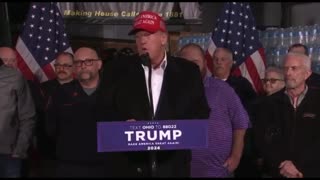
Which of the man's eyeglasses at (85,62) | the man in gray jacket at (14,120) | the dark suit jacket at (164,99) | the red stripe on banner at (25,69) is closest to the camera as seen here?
the dark suit jacket at (164,99)

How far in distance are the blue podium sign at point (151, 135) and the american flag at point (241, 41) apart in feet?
12.1

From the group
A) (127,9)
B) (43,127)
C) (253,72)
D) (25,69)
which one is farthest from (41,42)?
(253,72)

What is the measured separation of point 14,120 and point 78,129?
686mm

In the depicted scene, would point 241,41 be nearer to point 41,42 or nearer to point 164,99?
point 41,42

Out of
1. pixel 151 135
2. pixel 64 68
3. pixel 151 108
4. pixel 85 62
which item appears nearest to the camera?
pixel 151 135

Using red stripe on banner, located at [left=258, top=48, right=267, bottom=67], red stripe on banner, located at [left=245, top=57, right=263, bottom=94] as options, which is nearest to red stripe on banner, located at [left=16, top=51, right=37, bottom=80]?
red stripe on banner, located at [left=245, top=57, right=263, bottom=94]

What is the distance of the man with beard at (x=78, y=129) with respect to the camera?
15.7 feet

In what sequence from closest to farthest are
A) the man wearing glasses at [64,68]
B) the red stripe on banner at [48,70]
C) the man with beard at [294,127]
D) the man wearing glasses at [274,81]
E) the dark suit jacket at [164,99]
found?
the dark suit jacket at [164,99] → the man with beard at [294,127] → the man wearing glasses at [274,81] → the man wearing glasses at [64,68] → the red stripe on banner at [48,70]

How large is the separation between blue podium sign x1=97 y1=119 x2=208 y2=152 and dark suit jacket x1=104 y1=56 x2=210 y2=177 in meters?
0.15

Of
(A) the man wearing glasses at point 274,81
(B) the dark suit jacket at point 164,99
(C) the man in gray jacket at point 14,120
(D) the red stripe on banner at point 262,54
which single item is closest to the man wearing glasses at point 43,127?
(C) the man in gray jacket at point 14,120

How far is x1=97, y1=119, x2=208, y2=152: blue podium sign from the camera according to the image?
3.51m

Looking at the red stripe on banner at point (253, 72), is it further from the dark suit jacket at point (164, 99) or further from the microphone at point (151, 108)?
the microphone at point (151, 108)

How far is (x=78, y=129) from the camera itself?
4.78 metres

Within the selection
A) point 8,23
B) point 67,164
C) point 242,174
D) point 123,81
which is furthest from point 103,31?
point 123,81
